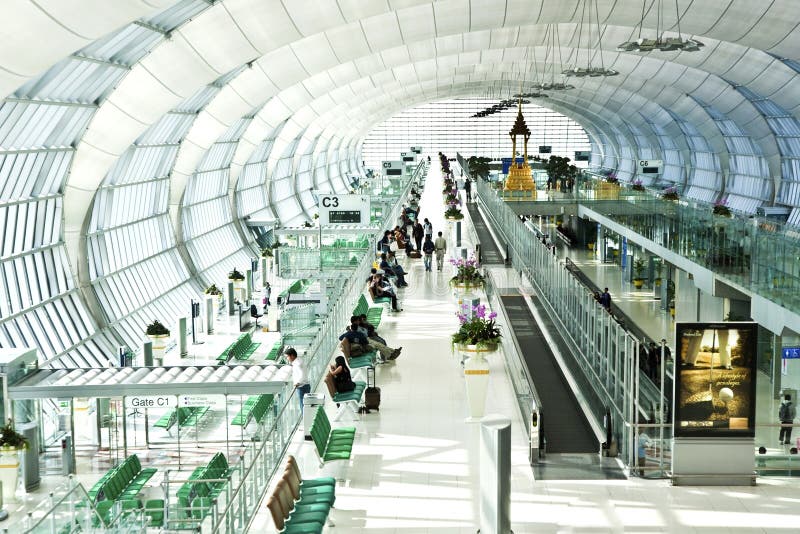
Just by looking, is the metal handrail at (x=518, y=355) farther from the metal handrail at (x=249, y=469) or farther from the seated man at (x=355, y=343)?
the metal handrail at (x=249, y=469)

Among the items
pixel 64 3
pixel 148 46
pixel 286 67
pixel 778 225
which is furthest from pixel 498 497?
pixel 286 67

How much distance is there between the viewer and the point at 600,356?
47.0ft

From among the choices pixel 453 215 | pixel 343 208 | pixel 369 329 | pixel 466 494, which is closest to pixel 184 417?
pixel 369 329

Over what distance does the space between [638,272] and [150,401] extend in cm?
3152

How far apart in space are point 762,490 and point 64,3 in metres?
14.5

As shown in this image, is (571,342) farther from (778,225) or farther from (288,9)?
(288,9)

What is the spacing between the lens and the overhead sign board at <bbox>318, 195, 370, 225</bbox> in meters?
36.1

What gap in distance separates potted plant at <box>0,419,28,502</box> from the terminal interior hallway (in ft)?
19.1

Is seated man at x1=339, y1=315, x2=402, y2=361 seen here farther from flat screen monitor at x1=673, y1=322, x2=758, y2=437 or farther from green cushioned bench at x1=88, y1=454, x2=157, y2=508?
flat screen monitor at x1=673, y1=322, x2=758, y2=437

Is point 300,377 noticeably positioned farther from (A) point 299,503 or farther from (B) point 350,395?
(A) point 299,503

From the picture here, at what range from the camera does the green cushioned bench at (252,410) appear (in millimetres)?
18050

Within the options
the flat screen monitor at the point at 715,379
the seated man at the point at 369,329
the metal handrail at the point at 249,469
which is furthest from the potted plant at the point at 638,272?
the flat screen monitor at the point at 715,379

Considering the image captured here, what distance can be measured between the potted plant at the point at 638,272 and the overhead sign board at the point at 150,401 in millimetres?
30946

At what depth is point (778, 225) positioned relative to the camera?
23.7 m
